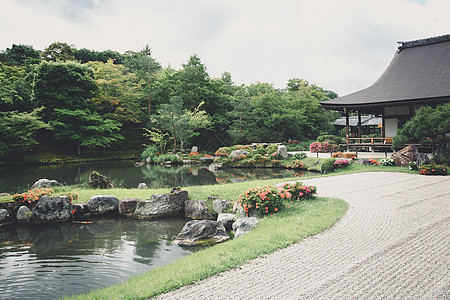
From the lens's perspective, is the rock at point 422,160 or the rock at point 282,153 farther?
the rock at point 282,153

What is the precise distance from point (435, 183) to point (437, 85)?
8.49 m

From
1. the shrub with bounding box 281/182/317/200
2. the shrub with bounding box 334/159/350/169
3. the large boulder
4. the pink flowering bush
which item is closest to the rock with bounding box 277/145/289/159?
the pink flowering bush

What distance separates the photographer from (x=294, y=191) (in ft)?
20.3

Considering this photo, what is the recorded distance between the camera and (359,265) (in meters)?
2.97

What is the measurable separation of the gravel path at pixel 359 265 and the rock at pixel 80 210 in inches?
192

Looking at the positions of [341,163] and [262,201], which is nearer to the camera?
[262,201]

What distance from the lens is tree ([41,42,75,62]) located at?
27.6 metres

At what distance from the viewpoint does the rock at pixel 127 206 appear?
6585mm

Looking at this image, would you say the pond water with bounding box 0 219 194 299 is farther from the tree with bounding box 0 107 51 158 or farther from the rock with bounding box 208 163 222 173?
the tree with bounding box 0 107 51 158

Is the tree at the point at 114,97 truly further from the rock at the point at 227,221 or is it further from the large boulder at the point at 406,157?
the rock at the point at 227,221

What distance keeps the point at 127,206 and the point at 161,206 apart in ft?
2.74

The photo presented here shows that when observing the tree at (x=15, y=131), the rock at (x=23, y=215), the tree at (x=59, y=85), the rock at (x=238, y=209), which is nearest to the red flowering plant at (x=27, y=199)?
the rock at (x=23, y=215)

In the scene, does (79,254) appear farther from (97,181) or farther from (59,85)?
(59,85)

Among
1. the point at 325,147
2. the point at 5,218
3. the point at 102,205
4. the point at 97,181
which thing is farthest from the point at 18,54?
the point at 325,147
